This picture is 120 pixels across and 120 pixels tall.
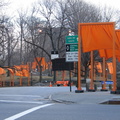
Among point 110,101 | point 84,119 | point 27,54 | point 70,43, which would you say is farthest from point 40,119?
point 27,54

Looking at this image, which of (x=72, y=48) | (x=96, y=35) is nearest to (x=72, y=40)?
(x=72, y=48)

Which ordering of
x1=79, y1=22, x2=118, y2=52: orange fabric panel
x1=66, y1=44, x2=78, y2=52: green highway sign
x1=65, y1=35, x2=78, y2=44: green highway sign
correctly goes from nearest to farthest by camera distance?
1. x1=79, y1=22, x2=118, y2=52: orange fabric panel
2. x1=66, y1=44, x2=78, y2=52: green highway sign
3. x1=65, y1=35, x2=78, y2=44: green highway sign

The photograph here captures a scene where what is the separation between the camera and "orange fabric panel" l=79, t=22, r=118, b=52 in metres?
20.5

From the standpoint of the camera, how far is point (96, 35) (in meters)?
20.7

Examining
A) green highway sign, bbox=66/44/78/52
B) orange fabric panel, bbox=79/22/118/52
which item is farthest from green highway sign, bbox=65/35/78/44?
orange fabric panel, bbox=79/22/118/52

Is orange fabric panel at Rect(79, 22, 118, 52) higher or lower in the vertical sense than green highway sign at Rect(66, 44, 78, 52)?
higher

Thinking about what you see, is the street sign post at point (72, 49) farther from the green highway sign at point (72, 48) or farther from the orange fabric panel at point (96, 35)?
the orange fabric panel at point (96, 35)

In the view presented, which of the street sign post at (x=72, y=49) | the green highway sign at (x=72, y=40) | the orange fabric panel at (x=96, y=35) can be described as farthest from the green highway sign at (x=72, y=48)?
the orange fabric panel at (x=96, y=35)

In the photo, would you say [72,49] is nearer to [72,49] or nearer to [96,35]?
[72,49]

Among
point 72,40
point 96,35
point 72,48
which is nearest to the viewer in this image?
point 96,35

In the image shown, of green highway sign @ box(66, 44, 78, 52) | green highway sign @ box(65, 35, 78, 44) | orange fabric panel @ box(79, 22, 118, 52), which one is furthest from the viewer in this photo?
green highway sign @ box(65, 35, 78, 44)

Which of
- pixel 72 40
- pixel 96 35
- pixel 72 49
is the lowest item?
pixel 72 49

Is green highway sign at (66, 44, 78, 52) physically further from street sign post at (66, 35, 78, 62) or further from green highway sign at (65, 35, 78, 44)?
green highway sign at (65, 35, 78, 44)

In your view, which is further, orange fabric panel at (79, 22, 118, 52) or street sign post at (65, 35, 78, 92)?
street sign post at (65, 35, 78, 92)
